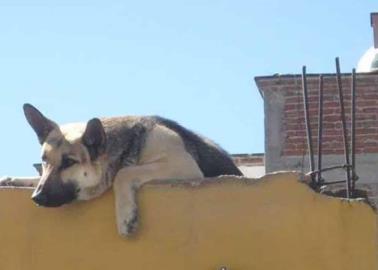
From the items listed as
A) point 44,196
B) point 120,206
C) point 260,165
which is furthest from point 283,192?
point 260,165

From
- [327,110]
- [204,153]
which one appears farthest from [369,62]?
[204,153]

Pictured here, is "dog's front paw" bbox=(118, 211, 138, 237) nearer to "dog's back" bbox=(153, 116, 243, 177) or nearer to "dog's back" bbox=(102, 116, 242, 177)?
"dog's back" bbox=(102, 116, 242, 177)

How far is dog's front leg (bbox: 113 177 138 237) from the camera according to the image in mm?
6078

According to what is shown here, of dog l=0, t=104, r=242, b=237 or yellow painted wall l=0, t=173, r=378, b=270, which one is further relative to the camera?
dog l=0, t=104, r=242, b=237

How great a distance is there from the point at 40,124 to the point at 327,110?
5.01 meters

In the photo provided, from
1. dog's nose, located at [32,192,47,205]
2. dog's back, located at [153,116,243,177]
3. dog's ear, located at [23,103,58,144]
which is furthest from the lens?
dog's back, located at [153,116,243,177]

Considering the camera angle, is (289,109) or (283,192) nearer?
(283,192)

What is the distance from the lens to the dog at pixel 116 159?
20.0 ft

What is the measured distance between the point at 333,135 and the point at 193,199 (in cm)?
486

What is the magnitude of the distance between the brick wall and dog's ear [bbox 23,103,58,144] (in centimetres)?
475

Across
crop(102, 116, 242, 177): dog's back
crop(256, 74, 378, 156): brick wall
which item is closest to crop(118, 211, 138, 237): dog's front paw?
crop(102, 116, 242, 177): dog's back

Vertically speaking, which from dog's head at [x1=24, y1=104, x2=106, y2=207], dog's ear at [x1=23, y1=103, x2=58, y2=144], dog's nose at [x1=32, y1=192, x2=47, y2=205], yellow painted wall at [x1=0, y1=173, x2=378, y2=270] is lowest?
yellow painted wall at [x1=0, y1=173, x2=378, y2=270]

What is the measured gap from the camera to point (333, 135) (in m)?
10.7

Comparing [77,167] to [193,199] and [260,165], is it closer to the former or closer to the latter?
[193,199]
